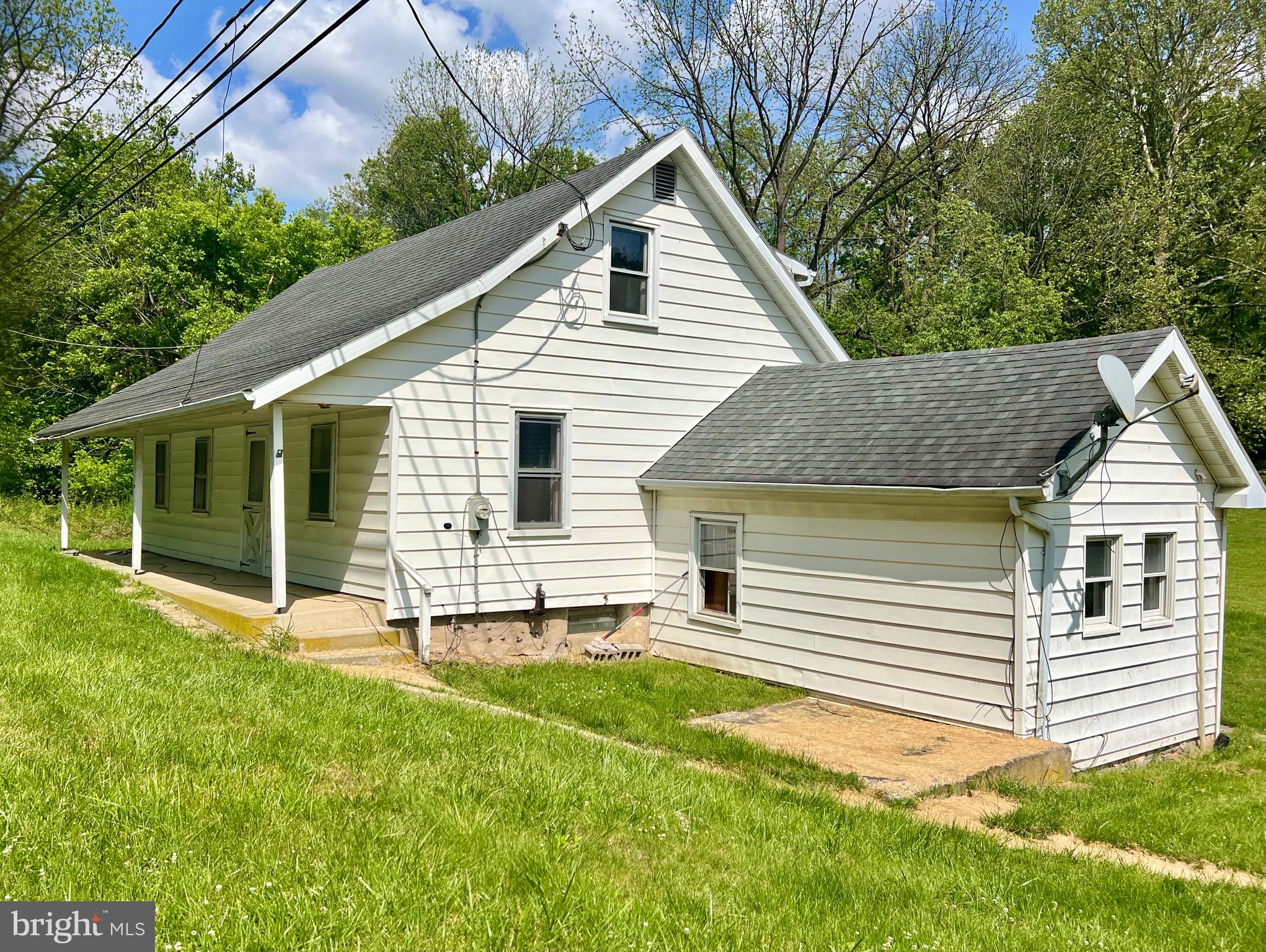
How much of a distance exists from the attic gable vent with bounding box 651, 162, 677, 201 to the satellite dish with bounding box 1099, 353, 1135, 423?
678 centimetres

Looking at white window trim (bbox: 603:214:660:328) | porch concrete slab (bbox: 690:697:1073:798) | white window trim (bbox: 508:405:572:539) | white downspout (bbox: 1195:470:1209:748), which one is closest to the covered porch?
white window trim (bbox: 508:405:572:539)

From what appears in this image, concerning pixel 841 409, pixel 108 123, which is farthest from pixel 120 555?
pixel 108 123

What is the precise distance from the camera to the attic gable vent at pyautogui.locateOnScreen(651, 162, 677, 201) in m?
13.5

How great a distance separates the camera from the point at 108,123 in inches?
1383

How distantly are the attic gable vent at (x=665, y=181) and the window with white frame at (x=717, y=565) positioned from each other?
15.2ft

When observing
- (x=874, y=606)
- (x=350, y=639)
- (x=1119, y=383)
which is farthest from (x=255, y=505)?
(x=1119, y=383)

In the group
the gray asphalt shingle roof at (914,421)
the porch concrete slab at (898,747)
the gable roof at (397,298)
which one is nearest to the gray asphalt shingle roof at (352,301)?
the gable roof at (397,298)

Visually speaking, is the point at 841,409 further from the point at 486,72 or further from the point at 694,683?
the point at 486,72

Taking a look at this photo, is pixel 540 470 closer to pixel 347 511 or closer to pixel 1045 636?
pixel 347 511

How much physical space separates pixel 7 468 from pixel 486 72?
22151 millimetres

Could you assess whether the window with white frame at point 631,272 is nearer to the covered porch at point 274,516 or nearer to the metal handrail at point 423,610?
the covered porch at point 274,516

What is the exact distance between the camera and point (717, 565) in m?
12.6

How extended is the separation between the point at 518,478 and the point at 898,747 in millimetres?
5738

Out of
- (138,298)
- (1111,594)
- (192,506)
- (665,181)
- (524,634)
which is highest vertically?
(138,298)
